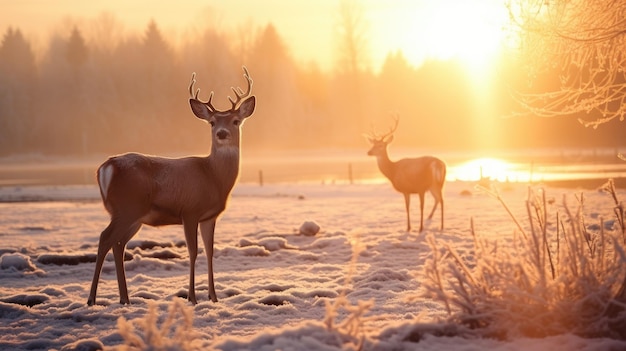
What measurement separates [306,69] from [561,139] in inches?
1657

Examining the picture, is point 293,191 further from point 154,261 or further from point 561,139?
point 561,139

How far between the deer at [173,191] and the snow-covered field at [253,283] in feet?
1.94

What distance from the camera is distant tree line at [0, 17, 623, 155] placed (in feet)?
230

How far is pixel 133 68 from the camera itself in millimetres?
73438

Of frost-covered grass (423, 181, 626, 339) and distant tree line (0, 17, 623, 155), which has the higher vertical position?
distant tree line (0, 17, 623, 155)

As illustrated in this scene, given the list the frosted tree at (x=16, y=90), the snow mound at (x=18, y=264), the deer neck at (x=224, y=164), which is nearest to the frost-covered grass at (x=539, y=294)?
the deer neck at (x=224, y=164)

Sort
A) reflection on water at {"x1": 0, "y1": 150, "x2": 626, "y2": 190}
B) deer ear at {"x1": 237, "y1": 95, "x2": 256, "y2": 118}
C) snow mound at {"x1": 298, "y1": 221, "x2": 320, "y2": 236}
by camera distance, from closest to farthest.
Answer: deer ear at {"x1": 237, "y1": 95, "x2": 256, "y2": 118} → snow mound at {"x1": 298, "y1": 221, "x2": 320, "y2": 236} → reflection on water at {"x1": 0, "y1": 150, "x2": 626, "y2": 190}

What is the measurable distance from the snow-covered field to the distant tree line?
50.5m

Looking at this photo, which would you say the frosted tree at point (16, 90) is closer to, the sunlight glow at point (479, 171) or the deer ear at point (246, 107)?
the sunlight glow at point (479, 171)

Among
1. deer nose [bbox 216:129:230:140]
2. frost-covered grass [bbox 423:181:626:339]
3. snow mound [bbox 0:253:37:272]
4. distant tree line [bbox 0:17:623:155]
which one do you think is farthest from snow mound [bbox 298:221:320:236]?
distant tree line [bbox 0:17:623:155]

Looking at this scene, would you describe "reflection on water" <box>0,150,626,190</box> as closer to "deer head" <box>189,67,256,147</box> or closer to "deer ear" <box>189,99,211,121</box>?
"deer head" <box>189,67,256,147</box>

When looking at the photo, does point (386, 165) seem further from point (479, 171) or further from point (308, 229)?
point (479, 171)

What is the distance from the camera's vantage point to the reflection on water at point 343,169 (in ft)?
122

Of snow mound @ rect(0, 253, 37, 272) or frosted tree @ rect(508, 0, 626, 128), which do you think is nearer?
frosted tree @ rect(508, 0, 626, 128)
